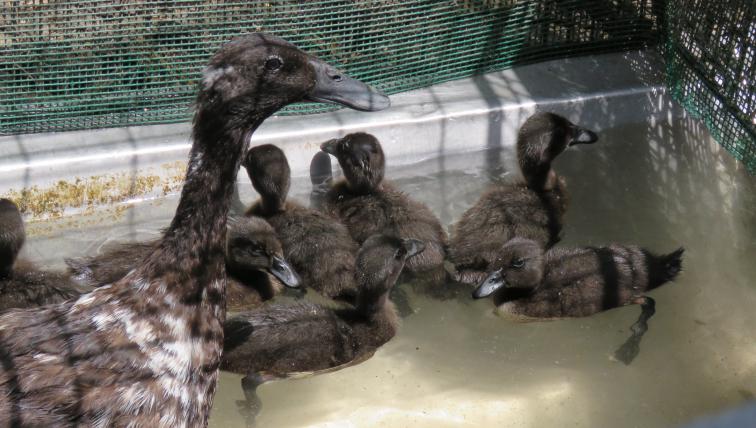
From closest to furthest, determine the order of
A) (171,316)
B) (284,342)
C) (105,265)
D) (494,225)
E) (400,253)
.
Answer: (171,316) < (284,342) < (400,253) < (105,265) < (494,225)

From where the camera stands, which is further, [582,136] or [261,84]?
[582,136]

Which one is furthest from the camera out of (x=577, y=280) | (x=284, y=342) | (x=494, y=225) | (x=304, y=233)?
(x=494, y=225)

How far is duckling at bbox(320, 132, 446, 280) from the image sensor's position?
5027 mm

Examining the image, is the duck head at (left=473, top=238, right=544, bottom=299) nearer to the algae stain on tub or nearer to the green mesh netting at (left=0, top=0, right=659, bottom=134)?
the green mesh netting at (left=0, top=0, right=659, bottom=134)

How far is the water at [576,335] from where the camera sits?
177 inches

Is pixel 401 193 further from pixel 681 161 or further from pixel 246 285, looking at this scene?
pixel 681 161

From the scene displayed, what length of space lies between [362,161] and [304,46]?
0.92m

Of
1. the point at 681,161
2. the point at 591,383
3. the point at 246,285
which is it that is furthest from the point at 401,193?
the point at 681,161

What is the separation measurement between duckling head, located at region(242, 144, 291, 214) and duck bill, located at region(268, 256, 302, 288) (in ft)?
1.61

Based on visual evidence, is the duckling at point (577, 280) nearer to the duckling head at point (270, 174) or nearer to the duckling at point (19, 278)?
the duckling head at point (270, 174)

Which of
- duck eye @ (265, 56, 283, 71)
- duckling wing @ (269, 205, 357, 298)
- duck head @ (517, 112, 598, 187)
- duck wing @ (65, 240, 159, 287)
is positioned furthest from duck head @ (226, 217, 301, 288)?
duck eye @ (265, 56, 283, 71)

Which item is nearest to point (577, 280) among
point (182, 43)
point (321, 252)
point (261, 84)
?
point (321, 252)

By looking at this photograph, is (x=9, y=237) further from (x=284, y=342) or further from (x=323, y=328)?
(x=323, y=328)

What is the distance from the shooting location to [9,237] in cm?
449
